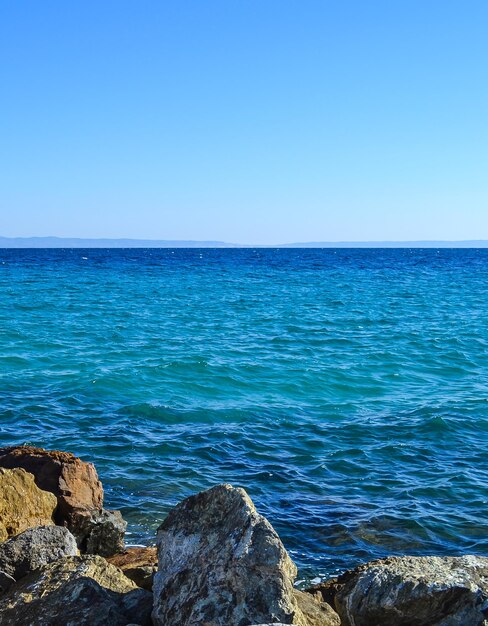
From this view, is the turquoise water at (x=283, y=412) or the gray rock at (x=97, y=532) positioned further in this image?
the turquoise water at (x=283, y=412)

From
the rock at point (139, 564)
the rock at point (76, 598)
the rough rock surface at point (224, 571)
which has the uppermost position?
the rough rock surface at point (224, 571)

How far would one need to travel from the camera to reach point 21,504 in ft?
25.9

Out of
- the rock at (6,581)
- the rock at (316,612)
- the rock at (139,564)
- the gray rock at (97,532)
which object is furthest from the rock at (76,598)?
the gray rock at (97,532)

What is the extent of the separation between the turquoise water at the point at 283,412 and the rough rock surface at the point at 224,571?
10.9 ft

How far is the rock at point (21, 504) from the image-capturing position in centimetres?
767

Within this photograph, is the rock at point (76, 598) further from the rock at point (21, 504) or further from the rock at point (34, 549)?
the rock at point (21, 504)

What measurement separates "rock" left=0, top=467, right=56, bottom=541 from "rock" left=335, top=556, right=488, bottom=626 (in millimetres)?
3334

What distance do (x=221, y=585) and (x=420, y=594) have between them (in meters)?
1.42

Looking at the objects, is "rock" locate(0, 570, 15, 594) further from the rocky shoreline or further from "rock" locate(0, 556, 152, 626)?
"rock" locate(0, 556, 152, 626)

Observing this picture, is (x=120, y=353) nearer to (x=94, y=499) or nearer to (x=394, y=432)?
(x=394, y=432)

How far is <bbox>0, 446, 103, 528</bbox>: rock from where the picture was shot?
853 centimetres

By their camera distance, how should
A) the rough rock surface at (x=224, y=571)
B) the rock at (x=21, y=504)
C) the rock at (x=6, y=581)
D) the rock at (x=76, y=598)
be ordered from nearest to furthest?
the rough rock surface at (x=224, y=571) < the rock at (x=76, y=598) < the rock at (x=6, y=581) < the rock at (x=21, y=504)

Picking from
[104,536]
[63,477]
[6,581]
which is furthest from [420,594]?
[63,477]

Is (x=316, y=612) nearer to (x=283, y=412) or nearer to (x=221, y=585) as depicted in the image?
(x=221, y=585)
